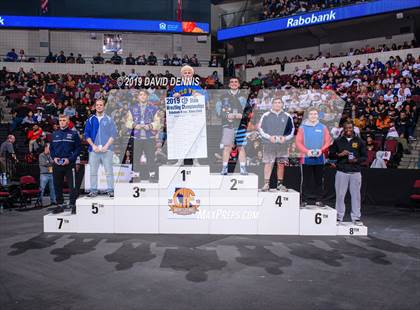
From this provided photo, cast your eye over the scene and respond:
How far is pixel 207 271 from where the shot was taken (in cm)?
582

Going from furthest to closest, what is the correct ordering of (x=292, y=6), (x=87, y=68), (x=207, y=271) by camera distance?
1. (x=292, y=6)
2. (x=87, y=68)
3. (x=207, y=271)

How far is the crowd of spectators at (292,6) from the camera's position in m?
23.2

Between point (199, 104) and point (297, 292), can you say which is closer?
point (297, 292)

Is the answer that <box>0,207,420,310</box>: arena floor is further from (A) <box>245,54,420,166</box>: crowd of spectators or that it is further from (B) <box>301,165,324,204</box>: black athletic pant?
(A) <box>245,54,420,166</box>: crowd of spectators

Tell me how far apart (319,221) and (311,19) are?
17.8m

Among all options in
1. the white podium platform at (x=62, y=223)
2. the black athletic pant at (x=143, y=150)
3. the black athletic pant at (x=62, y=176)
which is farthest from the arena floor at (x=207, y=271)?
the black athletic pant at (x=143, y=150)

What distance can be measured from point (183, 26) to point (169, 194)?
20.7m

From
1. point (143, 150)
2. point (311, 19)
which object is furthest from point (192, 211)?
point (311, 19)

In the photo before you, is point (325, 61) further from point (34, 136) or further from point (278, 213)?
point (278, 213)

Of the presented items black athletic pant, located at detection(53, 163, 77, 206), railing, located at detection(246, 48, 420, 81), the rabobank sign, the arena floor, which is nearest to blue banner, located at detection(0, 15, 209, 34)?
railing, located at detection(246, 48, 420, 81)

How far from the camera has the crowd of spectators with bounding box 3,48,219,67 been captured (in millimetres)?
24453

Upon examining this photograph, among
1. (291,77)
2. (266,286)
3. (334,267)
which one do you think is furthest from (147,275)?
(291,77)

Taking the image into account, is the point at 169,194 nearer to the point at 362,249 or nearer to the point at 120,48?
the point at 362,249

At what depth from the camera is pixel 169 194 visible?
27.1 feet
